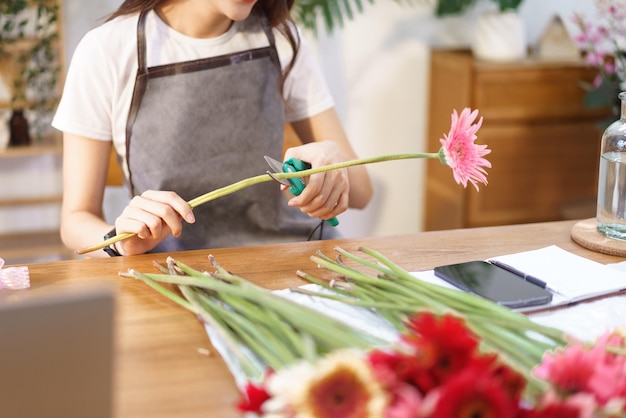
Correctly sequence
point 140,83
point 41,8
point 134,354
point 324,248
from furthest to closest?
point 41,8 → point 140,83 → point 324,248 → point 134,354

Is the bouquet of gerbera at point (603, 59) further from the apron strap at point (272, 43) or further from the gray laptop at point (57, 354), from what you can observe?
the gray laptop at point (57, 354)

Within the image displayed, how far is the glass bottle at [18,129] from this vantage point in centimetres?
272

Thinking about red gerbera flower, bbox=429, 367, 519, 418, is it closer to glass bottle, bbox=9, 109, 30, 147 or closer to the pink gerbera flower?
the pink gerbera flower

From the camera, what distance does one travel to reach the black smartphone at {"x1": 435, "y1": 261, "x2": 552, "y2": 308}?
0.97 m

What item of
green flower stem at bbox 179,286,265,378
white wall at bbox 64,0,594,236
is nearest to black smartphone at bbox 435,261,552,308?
green flower stem at bbox 179,286,265,378

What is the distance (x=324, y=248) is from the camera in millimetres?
1201

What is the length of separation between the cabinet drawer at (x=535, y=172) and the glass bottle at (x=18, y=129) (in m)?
1.64

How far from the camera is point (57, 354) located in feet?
1.74

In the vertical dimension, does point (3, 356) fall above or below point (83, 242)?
above

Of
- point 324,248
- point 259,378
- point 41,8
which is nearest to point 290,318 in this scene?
point 259,378

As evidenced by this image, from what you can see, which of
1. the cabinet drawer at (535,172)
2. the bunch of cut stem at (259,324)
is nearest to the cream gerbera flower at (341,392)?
the bunch of cut stem at (259,324)

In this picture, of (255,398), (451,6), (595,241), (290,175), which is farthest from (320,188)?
(451,6)

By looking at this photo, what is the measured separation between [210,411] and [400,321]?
245 millimetres

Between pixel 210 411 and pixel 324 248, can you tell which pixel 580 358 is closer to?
pixel 210 411
